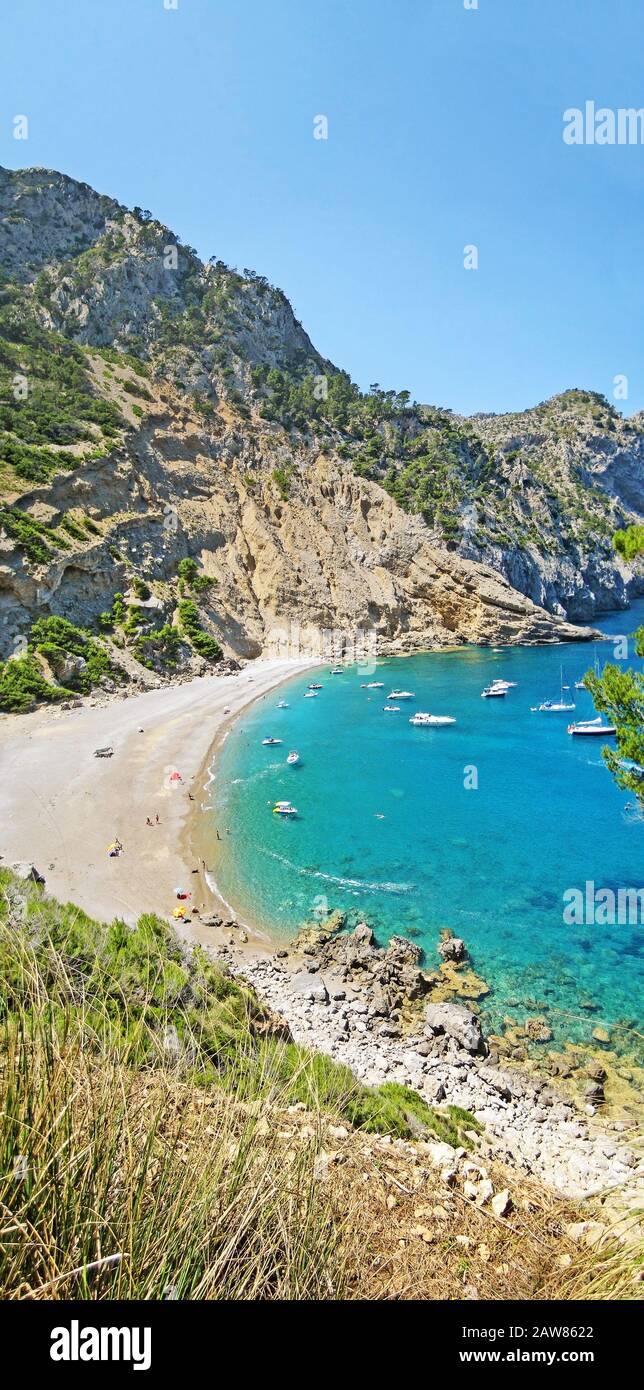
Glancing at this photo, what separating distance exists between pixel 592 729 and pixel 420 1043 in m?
27.6

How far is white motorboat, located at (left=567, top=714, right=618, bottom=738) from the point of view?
3597cm

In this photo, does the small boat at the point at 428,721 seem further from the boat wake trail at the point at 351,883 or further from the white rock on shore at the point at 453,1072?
the white rock on shore at the point at 453,1072

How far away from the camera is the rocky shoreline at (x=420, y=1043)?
10062mm

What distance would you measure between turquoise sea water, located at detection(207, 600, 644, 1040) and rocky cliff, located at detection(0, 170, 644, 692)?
65.3ft

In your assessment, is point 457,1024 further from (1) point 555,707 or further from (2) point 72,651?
(2) point 72,651

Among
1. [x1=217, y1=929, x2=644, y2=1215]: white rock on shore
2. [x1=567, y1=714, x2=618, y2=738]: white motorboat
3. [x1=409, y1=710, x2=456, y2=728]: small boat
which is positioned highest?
[x1=409, y1=710, x2=456, y2=728]: small boat

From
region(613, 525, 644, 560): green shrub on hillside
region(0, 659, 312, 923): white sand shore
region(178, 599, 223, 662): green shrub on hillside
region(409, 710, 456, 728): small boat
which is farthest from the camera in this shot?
region(178, 599, 223, 662): green shrub on hillside

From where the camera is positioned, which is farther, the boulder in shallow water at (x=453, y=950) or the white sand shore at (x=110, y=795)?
the white sand shore at (x=110, y=795)

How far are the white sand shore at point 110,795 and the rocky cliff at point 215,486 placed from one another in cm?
792

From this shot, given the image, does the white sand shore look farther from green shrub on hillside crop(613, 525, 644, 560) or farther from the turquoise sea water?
green shrub on hillside crop(613, 525, 644, 560)

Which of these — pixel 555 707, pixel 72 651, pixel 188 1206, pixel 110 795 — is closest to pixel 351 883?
pixel 110 795

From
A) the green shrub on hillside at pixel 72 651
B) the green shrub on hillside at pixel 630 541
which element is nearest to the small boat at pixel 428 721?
the green shrub on hillside at pixel 72 651

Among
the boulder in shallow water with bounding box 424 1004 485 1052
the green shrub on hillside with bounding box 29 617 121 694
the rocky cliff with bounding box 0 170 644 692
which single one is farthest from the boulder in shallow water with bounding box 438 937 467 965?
the rocky cliff with bounding box 0 170 644 692

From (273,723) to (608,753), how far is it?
95.3ft
